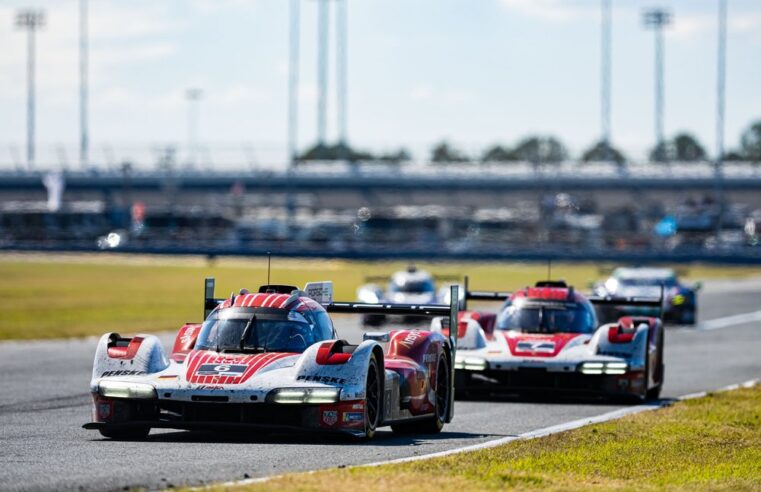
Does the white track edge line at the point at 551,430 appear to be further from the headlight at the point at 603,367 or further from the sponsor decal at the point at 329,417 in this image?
the sponsor decal at the point at 329,417

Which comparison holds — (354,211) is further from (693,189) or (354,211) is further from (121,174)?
(693,189)

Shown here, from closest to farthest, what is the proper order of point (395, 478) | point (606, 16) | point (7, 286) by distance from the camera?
point (395, 478)
point (7, 286)
point (606, 16)

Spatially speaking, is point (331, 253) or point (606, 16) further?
point (606, 16)

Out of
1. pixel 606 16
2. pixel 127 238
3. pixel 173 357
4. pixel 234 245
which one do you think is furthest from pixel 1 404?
pixel 606 16

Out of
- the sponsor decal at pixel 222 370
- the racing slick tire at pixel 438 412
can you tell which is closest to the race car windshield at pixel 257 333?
the sponsor decal at pixel 222 370

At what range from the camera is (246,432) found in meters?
15.0

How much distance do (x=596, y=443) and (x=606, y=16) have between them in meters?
90.8

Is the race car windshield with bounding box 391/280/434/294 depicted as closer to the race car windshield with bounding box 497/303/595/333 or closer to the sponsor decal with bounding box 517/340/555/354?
the race car windshield with bounding box 497/303/595/333

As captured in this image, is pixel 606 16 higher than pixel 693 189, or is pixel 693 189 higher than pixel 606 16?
pixel 606 16

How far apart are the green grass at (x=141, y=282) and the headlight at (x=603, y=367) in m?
15.6

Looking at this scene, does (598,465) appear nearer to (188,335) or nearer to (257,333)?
(257,333)

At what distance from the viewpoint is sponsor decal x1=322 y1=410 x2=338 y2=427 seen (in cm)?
1375

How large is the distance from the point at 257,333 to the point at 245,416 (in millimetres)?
1320

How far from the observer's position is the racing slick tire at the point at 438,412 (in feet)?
52.0
